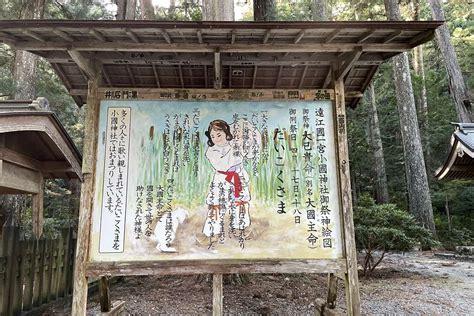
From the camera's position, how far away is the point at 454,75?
11102mm

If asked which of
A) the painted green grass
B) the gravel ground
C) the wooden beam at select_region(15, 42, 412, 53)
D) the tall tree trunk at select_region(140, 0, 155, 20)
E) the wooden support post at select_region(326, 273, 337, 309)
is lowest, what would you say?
the gravel ground

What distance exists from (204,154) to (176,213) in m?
0.83

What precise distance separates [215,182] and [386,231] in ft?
17.4

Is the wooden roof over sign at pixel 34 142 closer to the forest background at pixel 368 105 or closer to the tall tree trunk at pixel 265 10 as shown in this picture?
the forest background at pixel 368 105

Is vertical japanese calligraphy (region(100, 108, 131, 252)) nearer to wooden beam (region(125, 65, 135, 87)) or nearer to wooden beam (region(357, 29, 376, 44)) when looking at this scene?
wooden beam (region(125, 65, 135, 87))

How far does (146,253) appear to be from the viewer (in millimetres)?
3867

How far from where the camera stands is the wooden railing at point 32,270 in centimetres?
463

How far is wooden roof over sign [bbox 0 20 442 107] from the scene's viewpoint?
3488 millimetres

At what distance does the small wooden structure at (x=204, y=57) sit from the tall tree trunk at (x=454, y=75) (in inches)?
332

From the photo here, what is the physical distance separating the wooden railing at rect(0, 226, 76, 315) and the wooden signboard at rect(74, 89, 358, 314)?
1816mm

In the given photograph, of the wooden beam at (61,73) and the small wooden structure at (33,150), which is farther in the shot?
the wooden beam at (61,73)

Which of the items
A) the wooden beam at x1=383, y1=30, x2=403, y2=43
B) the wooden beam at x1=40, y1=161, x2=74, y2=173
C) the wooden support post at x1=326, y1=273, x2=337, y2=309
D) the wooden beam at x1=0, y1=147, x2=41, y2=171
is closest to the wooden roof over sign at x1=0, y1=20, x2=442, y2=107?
the wooden beam at x1=383, y1=30, x2=403, y2=43

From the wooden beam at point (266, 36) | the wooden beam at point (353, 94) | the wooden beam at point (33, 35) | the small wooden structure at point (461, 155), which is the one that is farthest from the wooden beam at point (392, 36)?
the wooden beam at point (33, 35)

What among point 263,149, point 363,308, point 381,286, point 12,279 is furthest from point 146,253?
point 381,286
